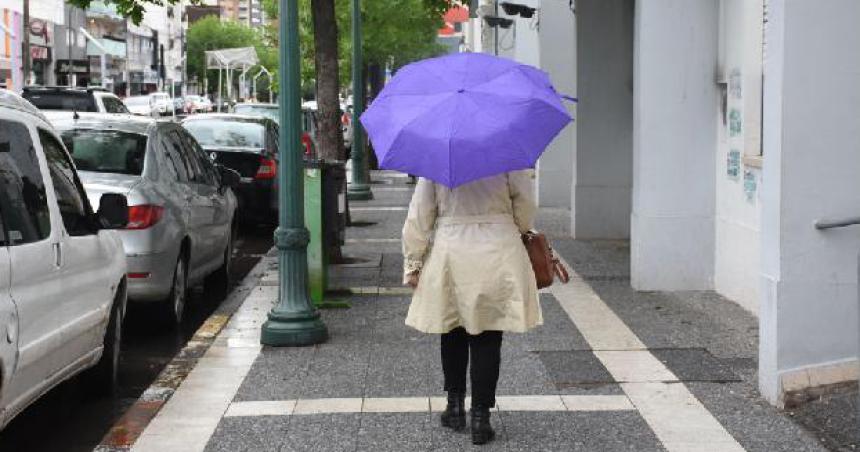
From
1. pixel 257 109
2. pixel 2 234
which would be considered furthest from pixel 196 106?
pixel 2 234

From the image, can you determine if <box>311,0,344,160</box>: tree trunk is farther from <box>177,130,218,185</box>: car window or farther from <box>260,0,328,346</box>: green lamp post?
<box>260,0,328,346</box>: green lamp post

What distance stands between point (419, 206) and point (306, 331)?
3.02 m

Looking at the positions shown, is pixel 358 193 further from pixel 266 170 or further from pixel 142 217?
pixel 142 217

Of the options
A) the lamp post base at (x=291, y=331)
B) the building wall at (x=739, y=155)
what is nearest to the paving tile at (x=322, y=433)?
the lamp post base at (x=291, y=331)

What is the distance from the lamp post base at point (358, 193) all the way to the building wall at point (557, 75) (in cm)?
369

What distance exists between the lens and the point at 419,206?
5.87m

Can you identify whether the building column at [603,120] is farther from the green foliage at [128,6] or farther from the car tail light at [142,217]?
the car tail light at [142,217]

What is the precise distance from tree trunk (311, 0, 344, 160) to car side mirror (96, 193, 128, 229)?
718 centimetres

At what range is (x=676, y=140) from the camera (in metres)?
10.9

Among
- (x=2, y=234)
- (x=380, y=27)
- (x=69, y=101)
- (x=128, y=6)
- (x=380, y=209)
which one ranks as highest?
(x=380, y=27)

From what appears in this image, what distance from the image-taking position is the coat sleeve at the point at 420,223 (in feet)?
19.2

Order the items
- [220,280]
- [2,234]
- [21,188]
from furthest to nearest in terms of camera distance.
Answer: [220,280] < [21,188] < [2,234]

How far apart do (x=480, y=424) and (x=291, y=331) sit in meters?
2.91

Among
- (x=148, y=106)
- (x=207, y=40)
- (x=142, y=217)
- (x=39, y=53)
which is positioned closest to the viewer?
(x=142, y=217)
